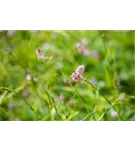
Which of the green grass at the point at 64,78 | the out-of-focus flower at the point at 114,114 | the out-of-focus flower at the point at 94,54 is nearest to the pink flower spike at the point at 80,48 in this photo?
the green grass at the point at 64,78

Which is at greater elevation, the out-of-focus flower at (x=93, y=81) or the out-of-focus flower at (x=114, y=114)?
the out-of-focus flower at (x=93, y=81)

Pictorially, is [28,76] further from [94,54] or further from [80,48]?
[94,54]

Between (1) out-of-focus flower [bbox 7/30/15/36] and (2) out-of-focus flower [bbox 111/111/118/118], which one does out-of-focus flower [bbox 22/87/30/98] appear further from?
(2) out-of-focus flower [bbox 111/111/118/118]

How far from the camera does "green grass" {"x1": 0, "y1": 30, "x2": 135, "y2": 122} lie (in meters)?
1.61

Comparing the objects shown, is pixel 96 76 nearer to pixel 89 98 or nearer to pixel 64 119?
pixel 89 98

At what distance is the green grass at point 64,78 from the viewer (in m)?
1.61

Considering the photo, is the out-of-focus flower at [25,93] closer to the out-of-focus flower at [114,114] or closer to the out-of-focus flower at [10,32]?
the out-of-focus flower at [10,32]

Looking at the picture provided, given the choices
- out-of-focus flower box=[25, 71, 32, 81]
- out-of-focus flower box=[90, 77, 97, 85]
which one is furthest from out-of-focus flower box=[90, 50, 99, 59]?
out-of-focus flower box=[25, 71, 32, 81]

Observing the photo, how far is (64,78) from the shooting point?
1.71 m

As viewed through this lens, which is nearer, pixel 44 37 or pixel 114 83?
pixel 114 83
